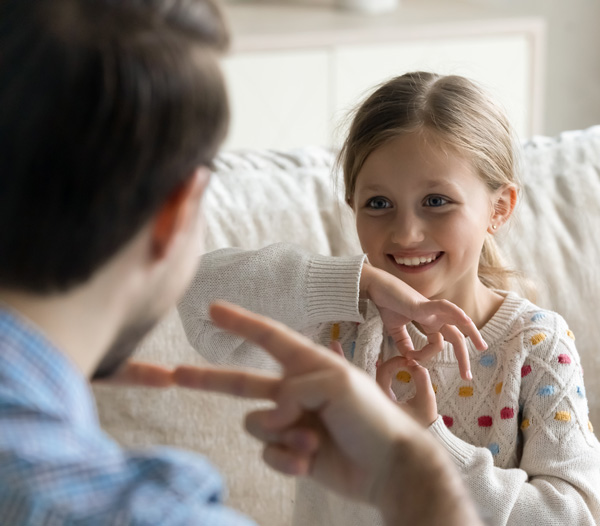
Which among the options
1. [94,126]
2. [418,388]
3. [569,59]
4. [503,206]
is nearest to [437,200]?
[503,206]

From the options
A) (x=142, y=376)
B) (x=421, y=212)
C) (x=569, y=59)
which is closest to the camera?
(x=142, y=376)

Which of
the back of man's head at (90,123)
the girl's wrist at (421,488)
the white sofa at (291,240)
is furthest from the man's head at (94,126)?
the white sofa at (291,240)

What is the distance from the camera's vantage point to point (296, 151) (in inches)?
65.8

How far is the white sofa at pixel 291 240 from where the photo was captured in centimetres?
146

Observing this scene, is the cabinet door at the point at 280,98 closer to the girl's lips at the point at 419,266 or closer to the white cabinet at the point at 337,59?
the white cabinet at the point at 337,59

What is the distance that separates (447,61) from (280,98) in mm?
592

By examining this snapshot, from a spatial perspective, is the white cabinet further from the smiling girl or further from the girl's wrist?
the girl's wrist

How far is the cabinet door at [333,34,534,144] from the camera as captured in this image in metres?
3.01

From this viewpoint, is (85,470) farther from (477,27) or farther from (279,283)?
(477,27)

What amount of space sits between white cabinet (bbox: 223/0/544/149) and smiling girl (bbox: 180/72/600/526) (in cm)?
173

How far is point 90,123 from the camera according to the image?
584 mm

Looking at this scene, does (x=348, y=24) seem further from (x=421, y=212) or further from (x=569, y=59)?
(x=421, y=212)

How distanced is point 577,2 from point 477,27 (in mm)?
648

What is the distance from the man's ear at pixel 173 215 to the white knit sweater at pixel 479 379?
1.78ft
